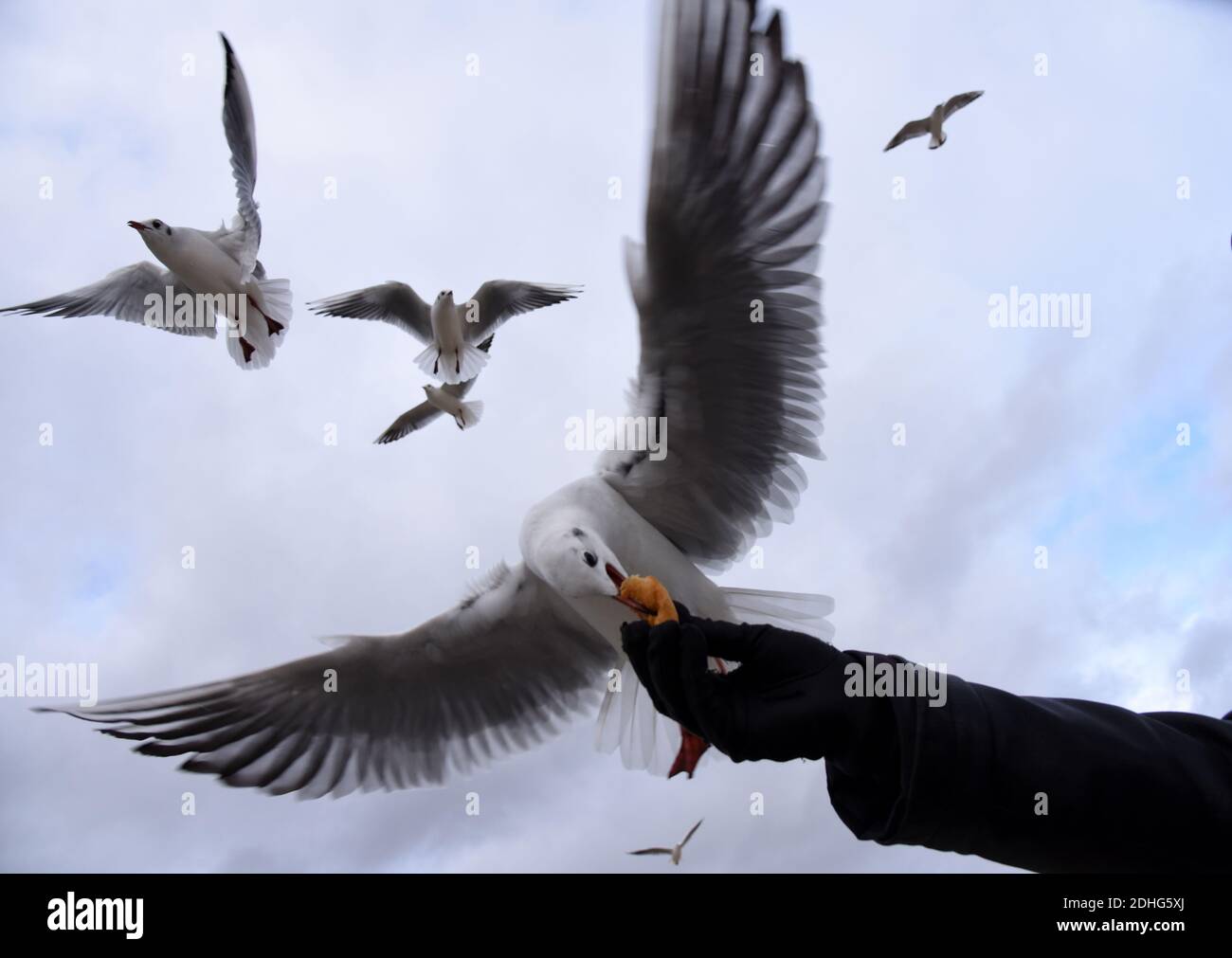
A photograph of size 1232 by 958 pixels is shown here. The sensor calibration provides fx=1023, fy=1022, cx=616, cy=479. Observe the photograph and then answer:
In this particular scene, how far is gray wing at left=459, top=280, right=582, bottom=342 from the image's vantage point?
134 inches

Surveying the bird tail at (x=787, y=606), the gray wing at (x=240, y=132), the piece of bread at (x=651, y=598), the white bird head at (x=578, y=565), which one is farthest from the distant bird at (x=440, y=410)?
the piece of bread at (x=651, y=598)

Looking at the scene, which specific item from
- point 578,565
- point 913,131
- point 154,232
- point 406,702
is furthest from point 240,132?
point 913,131

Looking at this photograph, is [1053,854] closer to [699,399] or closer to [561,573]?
[561,573]

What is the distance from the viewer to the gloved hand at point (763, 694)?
912 millimetres

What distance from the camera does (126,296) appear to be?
3031mm

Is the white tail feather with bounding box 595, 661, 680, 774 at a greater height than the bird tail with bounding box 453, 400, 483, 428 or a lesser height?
lesser

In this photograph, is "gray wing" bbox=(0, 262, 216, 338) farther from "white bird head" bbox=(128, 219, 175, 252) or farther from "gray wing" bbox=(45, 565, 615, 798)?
"gray wing" bbox=(45, 565, 615, 798)

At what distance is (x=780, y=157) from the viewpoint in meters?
1.44

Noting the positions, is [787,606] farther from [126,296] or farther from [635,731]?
[126,296]

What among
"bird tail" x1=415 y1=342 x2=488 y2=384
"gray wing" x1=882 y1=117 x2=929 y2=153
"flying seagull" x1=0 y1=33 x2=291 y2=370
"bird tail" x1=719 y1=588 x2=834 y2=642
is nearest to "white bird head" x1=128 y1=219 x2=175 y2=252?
"flying seagull" x1=0 y1=33 x2=291 y2=370

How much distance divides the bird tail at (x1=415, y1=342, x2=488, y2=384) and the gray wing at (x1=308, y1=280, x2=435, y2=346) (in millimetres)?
279

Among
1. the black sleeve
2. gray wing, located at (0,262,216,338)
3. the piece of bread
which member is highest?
gray wing, located at (0,262,216,338)

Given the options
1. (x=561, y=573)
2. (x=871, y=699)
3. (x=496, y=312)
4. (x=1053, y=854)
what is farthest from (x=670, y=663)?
(x=496, y=312)

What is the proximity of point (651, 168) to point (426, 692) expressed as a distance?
3.61 feet
